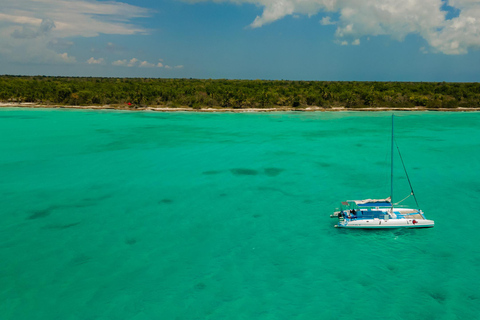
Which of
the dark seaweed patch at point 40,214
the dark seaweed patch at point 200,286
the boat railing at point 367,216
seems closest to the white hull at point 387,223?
the boat railing at point 367,216

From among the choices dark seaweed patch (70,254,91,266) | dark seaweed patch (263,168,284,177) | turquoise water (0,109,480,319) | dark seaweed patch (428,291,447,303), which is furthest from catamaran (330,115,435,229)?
dark seaweed patch (70,254,91,266)

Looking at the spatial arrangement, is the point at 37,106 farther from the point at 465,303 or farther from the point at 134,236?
the point at 465,303

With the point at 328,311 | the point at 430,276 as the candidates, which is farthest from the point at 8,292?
the point at 430,276

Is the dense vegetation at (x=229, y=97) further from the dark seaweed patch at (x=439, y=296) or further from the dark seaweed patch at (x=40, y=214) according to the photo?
the dark seaweed patch at (x=439, y=296)

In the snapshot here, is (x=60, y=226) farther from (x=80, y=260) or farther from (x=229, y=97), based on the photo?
(x=229, y=97)

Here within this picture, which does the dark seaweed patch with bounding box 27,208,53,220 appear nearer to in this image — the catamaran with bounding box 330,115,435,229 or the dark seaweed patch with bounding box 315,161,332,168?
the catamaran with bounding box 330,115,435,229

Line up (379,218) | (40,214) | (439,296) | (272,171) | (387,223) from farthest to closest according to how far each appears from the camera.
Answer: (272,171) → (40,214) → (379,218) → (387,223) → (439,296)

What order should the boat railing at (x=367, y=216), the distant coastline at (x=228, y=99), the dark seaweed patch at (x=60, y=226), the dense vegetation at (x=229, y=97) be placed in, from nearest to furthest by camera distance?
1. the dark seaweed patch at (x=60, y=226)
2. the boat railing at (x=367, y=216)
3. the distant coastline at (x=228, y=99)
4. the dense vegetation at (x=229, y=97)

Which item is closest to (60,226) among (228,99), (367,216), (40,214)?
(40,214)
